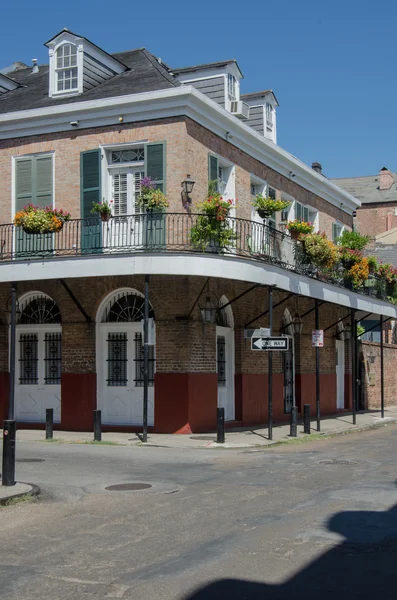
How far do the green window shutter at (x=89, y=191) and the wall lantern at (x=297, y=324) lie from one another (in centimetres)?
825

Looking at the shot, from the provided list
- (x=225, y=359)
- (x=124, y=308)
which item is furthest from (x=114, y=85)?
(x=225, y=359)

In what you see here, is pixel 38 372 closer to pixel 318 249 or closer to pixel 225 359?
pixel 225 359

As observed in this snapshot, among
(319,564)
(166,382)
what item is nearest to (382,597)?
(319,564)

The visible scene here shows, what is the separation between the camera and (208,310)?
63.7 feet

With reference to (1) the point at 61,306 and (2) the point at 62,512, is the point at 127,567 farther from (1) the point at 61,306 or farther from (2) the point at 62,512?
(1) the point at 61,306

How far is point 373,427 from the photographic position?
2406 cm

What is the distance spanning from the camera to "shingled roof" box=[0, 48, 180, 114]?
66.9ft

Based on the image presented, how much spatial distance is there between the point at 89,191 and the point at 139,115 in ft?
7.41

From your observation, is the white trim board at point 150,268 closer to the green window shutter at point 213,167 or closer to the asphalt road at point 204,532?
the green window shutter at point 213,167

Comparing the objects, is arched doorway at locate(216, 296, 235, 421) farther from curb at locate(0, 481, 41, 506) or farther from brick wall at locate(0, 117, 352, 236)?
curb at locate(0, 481, 41, 506)

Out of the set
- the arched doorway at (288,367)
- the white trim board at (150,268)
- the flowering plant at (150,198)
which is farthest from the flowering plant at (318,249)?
the flowering plant at (150,198)

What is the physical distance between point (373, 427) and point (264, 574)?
18.3 meters

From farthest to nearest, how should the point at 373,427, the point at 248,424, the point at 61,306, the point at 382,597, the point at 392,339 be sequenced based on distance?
the point at 392,339
the point at 373,427
the point at 248,424
the point at 61,306
the point at 382,597

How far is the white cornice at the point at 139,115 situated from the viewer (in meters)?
19.1
